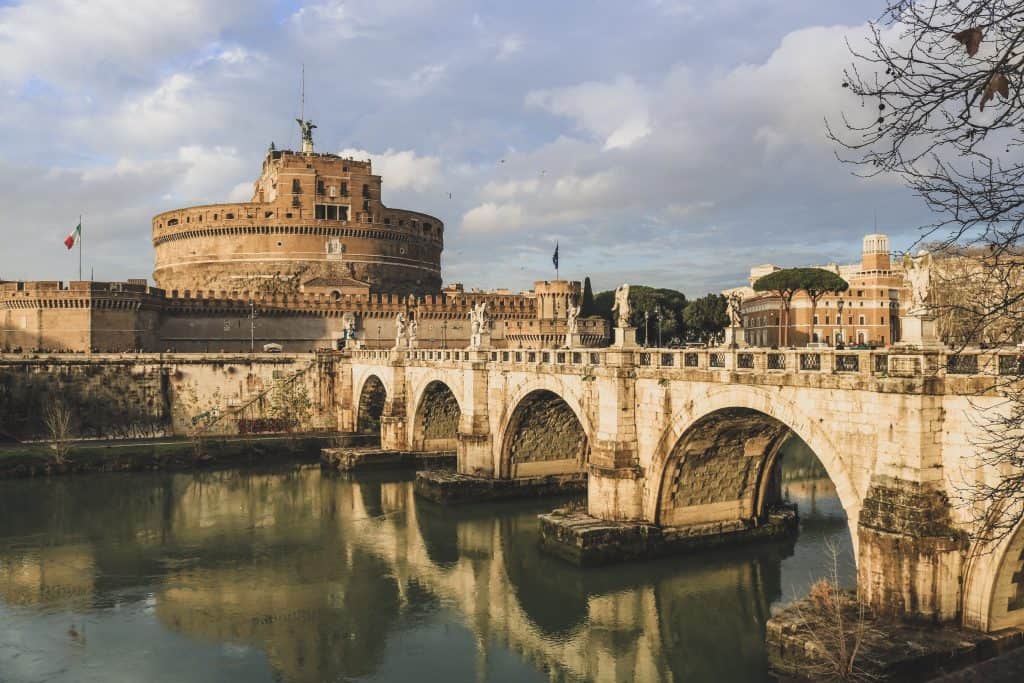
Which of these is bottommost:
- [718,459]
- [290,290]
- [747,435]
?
[718,459]

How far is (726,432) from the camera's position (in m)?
20.7

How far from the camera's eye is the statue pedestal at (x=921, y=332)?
13586mm

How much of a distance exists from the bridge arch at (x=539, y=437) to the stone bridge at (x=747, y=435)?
0.18ft

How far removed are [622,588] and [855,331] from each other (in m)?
67.6

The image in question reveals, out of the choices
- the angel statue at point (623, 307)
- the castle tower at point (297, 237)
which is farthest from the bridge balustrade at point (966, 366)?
the castle tower at point (297, 237)

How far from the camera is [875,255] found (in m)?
79.9

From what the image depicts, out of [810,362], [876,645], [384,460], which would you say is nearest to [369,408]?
[384,460]

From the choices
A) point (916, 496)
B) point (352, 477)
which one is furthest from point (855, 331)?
point (916, 496)

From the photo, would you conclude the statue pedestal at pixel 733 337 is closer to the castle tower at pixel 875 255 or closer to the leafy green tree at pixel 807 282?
the leafy green tree at pixel 807 282

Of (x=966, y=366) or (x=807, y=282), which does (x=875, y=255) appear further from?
(x=966, y=366)

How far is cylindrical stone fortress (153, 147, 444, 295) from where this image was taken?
6988cm

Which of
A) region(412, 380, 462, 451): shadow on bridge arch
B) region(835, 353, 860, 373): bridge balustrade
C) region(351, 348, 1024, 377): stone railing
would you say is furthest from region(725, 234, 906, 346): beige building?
region(835, 353, 860, 373): bridge balustrade

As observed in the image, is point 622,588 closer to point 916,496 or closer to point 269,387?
point 916,496

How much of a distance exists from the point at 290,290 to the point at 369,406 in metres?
24.4
